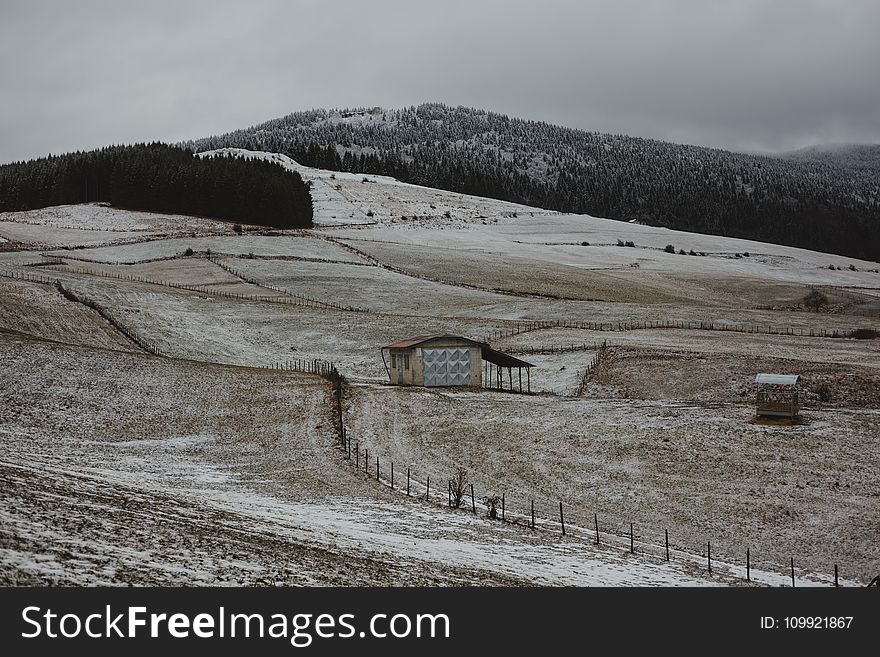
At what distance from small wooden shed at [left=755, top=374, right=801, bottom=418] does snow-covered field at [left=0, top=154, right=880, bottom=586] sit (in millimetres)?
1215

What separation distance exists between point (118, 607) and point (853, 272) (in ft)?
446

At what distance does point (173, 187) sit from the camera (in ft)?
498

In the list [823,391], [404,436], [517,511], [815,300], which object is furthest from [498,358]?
[815,300]

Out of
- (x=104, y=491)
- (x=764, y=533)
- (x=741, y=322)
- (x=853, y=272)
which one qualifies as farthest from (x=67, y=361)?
(x=853, y=272)

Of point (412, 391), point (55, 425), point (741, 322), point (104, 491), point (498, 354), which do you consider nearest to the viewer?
point (104, 491)

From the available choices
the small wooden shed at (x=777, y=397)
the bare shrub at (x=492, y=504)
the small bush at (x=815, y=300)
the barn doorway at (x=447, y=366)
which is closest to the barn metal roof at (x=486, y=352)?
the barn doorway at (x=447, y=366)

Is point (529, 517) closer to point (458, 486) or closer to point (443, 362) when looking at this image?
point (458, 486)

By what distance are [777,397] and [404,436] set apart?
1769 centimetres

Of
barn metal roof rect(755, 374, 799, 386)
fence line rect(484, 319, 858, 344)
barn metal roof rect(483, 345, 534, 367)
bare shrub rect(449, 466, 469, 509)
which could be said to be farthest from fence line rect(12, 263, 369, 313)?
bare shrub rect(449, 466, 469, 509)

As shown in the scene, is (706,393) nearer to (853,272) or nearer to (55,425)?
(55,425)

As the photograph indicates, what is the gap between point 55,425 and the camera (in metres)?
42.2

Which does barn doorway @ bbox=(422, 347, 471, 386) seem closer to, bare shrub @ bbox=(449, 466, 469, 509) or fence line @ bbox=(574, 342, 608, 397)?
fence line @ bbox=(574, 342, 608, 397)

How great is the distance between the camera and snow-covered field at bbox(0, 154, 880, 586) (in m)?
24.7

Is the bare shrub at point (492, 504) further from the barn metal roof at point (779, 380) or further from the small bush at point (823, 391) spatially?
the small bush at point (823, 391)
